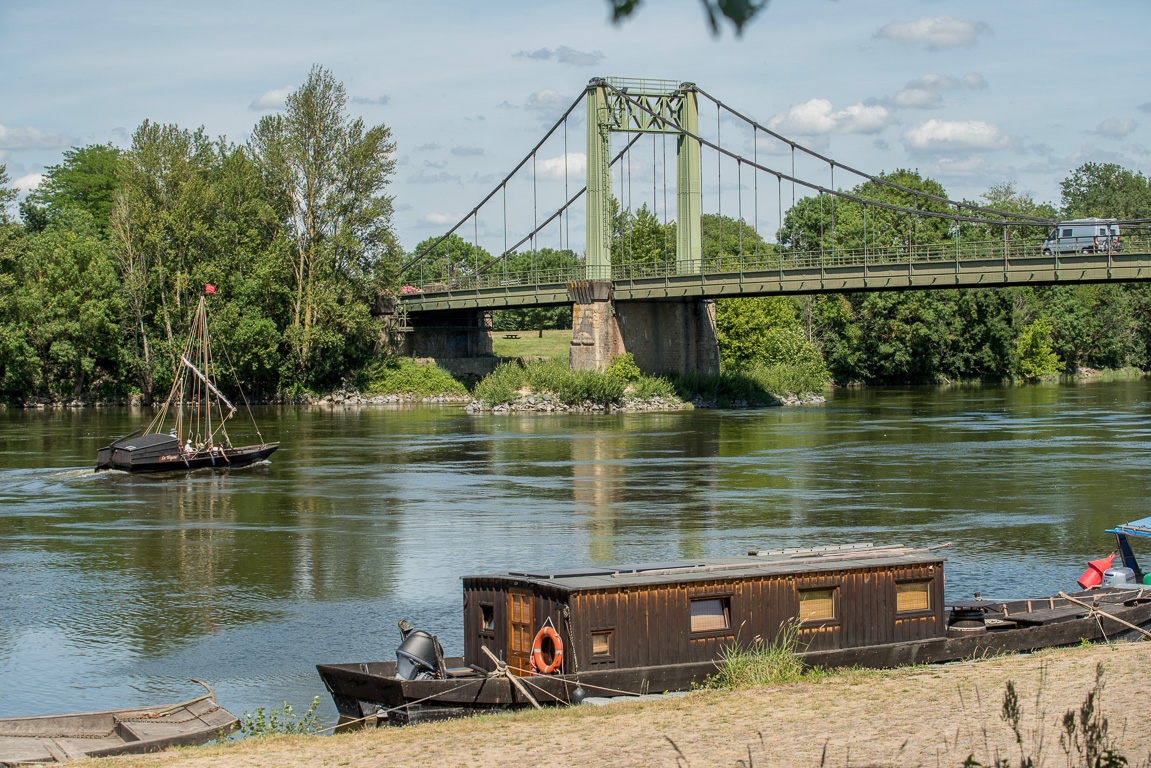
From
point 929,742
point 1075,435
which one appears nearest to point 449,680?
point 929,742

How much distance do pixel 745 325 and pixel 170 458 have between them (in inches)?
2314

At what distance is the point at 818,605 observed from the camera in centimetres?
1520

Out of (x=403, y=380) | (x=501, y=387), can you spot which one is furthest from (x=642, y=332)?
(x=403, y=380)

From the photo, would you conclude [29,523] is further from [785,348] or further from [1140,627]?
[785,348]

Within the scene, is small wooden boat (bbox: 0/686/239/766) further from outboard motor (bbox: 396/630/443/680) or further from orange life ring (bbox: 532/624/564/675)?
orange life ring (bbox: 532/624/564/675)

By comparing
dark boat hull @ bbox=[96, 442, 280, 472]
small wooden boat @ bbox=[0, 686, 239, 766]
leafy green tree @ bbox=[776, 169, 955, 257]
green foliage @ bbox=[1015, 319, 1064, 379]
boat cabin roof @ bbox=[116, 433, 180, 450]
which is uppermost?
leafy green tree @ bbox=[776, 169, 955, 257]

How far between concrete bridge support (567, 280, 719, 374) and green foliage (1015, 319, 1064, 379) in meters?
44.6

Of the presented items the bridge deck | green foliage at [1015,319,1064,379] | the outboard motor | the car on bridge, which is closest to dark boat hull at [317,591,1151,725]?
the outboard motor

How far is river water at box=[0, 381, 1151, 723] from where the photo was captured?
719 inches

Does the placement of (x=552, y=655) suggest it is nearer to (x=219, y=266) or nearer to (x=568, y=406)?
(x=568, y=406)

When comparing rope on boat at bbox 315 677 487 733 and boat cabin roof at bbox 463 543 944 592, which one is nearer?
rope on boat at bbox 315 677 487 733

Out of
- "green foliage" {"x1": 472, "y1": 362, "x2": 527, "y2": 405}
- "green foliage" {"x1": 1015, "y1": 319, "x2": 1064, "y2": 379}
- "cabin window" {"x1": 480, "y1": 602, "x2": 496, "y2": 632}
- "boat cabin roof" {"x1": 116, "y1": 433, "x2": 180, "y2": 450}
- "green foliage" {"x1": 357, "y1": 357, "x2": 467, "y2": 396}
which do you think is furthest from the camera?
"green foliage" {"x1": 1015, "y1": 319, "x2": 1064, "y2": 379}

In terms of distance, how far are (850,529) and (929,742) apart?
17.3 metres

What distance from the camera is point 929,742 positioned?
10641mm
